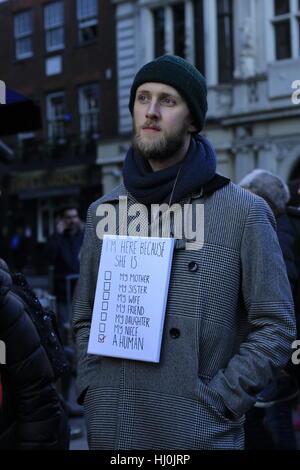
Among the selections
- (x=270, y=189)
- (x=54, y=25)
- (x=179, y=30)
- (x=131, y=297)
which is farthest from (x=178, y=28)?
(x=131, y=297)

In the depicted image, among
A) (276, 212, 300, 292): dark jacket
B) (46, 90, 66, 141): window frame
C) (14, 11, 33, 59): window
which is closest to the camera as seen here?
(276, 212, 300, 292): dark jacket

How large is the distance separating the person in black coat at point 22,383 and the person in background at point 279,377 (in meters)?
1.63

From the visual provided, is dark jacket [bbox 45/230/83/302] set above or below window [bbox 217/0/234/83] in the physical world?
below

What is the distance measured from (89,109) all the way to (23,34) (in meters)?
4.16

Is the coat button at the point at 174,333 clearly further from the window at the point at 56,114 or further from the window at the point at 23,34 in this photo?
the window at the point at 23,34

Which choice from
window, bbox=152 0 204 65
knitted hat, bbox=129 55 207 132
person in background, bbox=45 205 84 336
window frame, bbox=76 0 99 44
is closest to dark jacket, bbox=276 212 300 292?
knitted hat, bbox=129 55 207 132

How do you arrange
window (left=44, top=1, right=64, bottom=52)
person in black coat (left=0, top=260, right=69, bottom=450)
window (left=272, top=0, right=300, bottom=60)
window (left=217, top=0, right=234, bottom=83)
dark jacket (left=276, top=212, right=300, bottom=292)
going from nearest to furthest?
person in black coat (left=0, top=260, right=69, bottom=450) → dark jacket (left=276, top=212, right=300, bottom=292) → window (left=272, top=0, right=300, bottom=60) → window (left=217, top=0, right=234, bottom=83) → window (left=44, top=1, right=64, bottom=52)

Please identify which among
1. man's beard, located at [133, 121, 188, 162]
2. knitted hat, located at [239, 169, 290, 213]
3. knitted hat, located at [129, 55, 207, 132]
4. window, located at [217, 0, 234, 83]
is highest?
window, located at [217, 0, 234, 83]

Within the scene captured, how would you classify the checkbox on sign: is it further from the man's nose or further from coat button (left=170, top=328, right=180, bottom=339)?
the man's nose

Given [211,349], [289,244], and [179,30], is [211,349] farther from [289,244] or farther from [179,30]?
[179,30]

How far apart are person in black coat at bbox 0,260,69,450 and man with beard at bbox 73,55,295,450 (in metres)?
0.15

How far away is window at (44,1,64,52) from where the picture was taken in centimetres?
2409

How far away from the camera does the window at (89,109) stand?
914 inches

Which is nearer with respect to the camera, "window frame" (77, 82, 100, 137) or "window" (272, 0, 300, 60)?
Result: "window" (272, 0, 300, 60)
